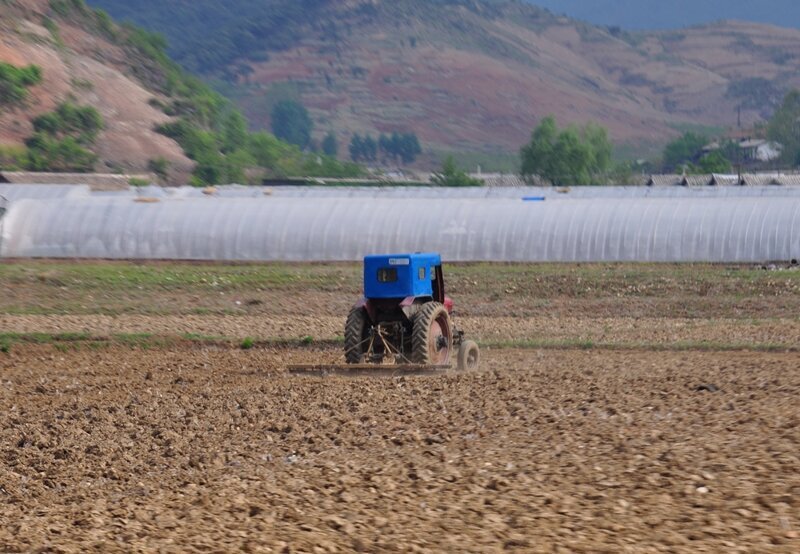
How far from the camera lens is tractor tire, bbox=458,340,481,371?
75.3ft

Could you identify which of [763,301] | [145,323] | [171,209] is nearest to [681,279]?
[763,301]

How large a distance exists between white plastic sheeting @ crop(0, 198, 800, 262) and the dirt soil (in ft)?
75.6

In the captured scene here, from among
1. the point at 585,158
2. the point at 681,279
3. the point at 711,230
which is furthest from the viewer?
the point at 585,158

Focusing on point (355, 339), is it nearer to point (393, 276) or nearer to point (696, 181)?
point (393, 276)

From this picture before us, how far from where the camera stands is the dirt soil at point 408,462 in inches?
456

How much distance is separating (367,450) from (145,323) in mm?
18097

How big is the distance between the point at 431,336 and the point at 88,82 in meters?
102

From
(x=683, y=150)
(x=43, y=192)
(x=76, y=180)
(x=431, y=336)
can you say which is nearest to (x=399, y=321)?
(x=431, y=336)

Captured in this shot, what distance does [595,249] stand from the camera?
45719 mm

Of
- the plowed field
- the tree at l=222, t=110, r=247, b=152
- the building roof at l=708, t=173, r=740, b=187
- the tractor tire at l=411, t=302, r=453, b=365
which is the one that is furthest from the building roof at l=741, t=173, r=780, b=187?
the tree at l=222, t=110, r=247, b=152

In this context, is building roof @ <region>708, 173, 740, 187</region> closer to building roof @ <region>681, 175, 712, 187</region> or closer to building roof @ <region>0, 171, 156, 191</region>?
building roof @ <region>681, 175, 712, 187</region>

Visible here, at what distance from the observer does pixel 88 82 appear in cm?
11850

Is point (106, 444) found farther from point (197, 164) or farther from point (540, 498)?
point (197, 164)

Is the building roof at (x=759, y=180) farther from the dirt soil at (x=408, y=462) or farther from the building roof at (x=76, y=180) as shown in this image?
the dirt soil at (x=408, y=462)
